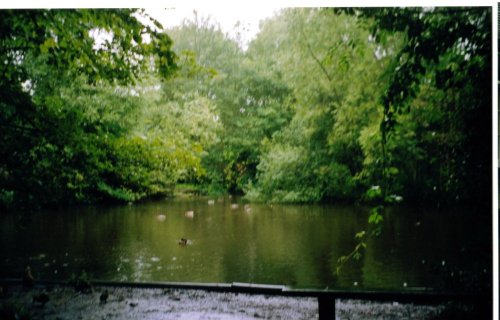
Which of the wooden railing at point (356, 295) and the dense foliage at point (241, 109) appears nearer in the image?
the wooden railing at point (356, 295)

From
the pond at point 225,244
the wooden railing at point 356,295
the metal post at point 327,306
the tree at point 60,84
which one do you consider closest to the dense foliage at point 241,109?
the tree at point 60,84

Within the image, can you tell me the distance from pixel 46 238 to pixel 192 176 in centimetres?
125

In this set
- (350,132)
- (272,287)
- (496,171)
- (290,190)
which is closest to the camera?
(496,171)

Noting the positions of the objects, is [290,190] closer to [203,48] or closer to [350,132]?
[350,132]

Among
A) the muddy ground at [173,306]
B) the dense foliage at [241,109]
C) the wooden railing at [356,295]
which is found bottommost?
the muddy ground at [173,306]

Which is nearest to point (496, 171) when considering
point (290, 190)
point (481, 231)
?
point (481, 231)

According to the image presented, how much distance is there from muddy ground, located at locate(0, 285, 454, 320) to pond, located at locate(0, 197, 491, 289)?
0.76ft

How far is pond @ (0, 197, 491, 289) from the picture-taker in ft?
9.59

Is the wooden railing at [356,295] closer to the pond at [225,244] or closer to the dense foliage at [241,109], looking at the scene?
the pond at [225,244]

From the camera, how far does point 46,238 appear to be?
10.5 ft

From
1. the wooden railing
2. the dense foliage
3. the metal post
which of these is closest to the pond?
the dense foliage

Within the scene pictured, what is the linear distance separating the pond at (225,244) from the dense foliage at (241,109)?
0.16 metres

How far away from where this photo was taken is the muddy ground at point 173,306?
250cm

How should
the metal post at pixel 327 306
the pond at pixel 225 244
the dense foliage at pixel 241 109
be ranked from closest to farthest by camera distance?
1. the metal post at pixel 327 306
2. the dense foliage at pixel 241 109
3. the pond at pixel 225 244
